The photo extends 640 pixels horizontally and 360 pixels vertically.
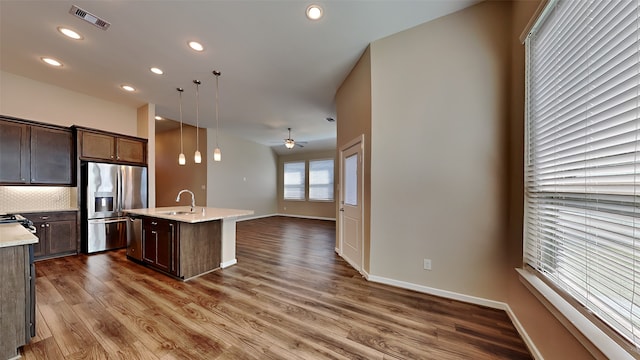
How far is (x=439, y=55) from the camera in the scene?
8.26 ft

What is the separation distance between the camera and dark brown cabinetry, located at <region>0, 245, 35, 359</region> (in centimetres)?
154

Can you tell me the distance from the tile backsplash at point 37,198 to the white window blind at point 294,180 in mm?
6295

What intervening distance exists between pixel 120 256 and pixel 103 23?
143 inches

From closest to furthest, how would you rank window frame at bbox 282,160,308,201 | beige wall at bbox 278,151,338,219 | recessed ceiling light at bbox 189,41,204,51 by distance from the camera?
recessed ceiling light at bbox 189,41,204,51 → beige wall at bbox 278,151,338,219 → window frame at bbox 282,160,308,201

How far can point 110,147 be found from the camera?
4.25m

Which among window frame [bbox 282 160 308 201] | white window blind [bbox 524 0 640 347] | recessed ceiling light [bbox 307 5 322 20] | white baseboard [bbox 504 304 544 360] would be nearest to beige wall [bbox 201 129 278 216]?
window frame [bbox 282 160 308 201]

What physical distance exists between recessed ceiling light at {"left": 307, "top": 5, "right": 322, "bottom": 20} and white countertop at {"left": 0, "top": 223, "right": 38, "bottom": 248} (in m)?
3.02

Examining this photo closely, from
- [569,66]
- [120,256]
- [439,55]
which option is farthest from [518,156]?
[120,256]

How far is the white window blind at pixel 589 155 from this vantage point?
3.26 ft

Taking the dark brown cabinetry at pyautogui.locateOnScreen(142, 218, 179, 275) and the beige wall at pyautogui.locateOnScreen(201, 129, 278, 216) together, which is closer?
the dark brown cabinetry at pyautogui.locateOnScreen(142, 218, 179, 275)

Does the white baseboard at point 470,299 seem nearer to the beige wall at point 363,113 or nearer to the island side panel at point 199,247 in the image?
the beige wall at point 363,113

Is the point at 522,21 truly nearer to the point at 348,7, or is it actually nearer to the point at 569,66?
the point at 569,66

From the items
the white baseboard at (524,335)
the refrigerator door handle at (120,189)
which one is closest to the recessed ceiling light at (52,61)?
the refrigerator door handle at (120,189)

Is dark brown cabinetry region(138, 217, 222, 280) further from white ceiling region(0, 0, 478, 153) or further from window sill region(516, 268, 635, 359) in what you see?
window sill region(516, 268, 635, 359)
